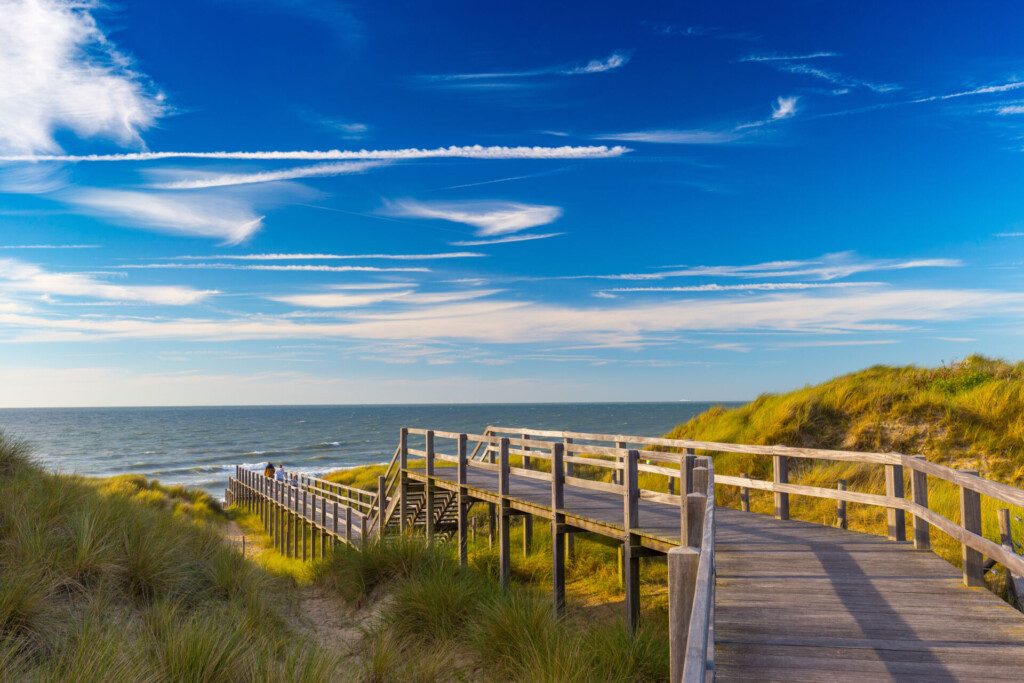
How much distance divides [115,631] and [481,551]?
9.56 m

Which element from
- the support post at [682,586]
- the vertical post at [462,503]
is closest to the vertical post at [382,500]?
the vertical post at [462,503]

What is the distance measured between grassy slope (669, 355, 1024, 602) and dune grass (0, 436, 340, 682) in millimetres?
10268

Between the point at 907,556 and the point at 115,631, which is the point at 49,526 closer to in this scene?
the point at 115,631

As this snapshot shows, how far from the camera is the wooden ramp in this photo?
4.75 meters

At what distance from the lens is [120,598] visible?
7.97m

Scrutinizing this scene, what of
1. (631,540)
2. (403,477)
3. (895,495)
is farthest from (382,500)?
(895,495)

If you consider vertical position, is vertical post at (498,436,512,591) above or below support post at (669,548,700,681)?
below

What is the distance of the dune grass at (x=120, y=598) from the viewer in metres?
5.82

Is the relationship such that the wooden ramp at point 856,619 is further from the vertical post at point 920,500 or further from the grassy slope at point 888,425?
the grassy slope at point 888,425

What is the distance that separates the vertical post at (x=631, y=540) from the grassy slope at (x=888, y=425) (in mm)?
5900

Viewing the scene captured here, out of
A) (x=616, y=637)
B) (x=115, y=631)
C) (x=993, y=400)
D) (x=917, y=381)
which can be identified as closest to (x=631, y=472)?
(x=616, y=637)

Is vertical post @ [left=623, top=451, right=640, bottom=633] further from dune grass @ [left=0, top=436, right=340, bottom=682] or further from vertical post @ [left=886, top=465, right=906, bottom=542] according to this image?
dune grass @ [left=0, top=436, right=340, bottom=682]

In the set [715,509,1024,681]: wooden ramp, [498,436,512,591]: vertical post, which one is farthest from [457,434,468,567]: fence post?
[715,509,1024,681]: wooden ramp

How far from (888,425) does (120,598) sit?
16352mm
